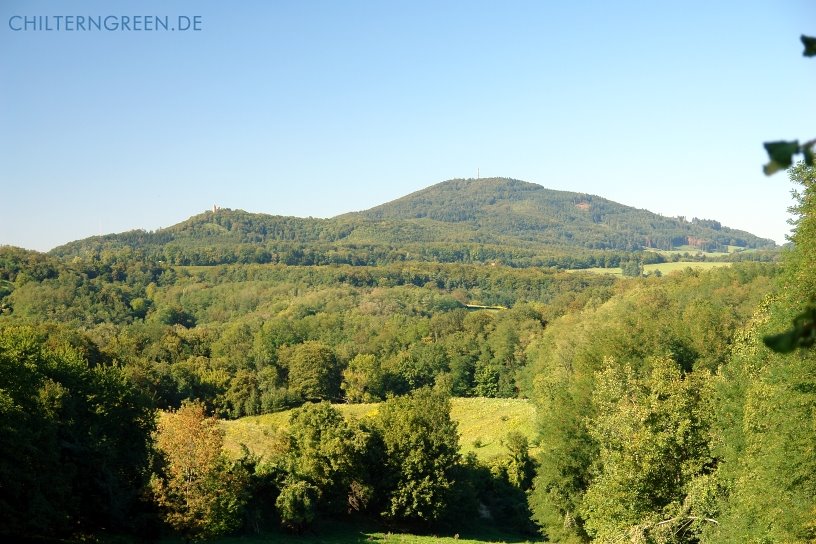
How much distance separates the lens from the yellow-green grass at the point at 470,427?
41697 millimetres

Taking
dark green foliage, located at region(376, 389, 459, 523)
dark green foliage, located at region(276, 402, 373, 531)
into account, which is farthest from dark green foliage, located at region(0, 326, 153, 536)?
A: dark green foliage, located at region(376, 389, 459, 523)

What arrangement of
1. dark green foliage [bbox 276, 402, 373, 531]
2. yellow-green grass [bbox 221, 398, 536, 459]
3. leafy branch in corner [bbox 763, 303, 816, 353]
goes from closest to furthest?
leafy branch in corner [bbox 763, 303, 816, 353], dark green foliage [bbox 276, 402, 373, 531], yellow-green grass [bbox 221, 398, 536, 459]

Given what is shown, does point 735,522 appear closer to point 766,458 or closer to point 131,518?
point 766,458

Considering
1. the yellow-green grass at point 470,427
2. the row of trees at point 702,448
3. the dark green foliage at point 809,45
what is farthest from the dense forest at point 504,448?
the dark green foliage at point 809,45

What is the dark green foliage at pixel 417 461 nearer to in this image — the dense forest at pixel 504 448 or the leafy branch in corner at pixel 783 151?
the dense forest at pixel 504 448

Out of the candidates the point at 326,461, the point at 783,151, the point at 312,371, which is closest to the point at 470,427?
the point at 312,371

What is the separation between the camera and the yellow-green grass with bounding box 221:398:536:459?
41697 mm

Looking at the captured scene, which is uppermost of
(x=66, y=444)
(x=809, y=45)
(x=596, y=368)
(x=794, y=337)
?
(x=809, y=45)

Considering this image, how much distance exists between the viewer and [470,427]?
195 feet

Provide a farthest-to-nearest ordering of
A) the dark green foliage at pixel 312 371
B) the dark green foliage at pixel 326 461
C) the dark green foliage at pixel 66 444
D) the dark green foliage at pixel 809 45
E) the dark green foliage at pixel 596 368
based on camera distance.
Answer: the dark green foliage at pixel 312 371 < the dark green foliage at pixel 326 461 < the dark green foliage at pixel 596 368 < the dark green foliage at pixel 66 444 < the dark green foliage at pixel 809 45

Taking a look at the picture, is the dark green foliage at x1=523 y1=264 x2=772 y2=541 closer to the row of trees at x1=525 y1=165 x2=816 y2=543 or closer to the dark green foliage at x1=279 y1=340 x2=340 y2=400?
the row of trees at x1=525 y1=165 x2=816 y2=543

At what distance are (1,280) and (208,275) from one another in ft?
196

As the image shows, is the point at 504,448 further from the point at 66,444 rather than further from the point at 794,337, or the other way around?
the point at 794,337

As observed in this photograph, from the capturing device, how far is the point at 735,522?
20016 mm
